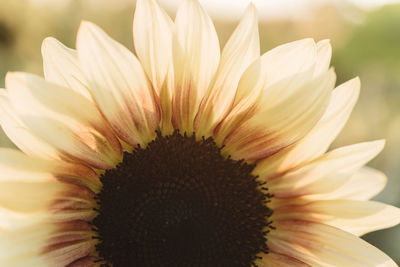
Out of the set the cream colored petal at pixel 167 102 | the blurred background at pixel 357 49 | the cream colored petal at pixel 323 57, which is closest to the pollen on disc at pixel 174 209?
the cream colored petal at pixel 167 102

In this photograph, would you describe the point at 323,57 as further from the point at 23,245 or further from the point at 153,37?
the point at 23,245

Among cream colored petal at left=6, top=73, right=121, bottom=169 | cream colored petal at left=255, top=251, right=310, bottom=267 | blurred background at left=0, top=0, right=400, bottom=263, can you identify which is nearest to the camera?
cream colored petal at left=6, top=73, right=121, bottom=169

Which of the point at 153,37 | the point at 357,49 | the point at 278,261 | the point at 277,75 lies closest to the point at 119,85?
the point at 153,37

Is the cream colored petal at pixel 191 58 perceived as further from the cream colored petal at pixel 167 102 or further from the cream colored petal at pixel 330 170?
the cream colored petal at pixel 330 170

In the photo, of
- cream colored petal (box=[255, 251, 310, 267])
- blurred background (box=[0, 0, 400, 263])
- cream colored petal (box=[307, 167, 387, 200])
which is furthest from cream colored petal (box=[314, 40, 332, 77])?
blurred background (box=[0, 0, 400, 263])

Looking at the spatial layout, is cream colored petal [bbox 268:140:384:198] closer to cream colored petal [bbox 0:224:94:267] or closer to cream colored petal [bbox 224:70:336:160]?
cream colored petal [bbox 224:70:336:160]
